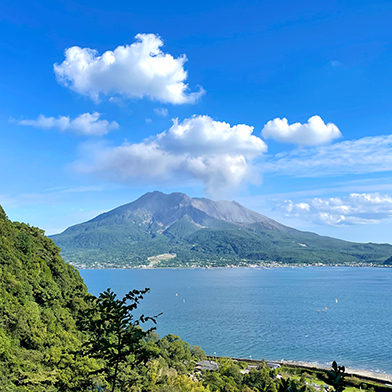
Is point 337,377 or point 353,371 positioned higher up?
point 337,377

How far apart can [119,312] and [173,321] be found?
56.3 metres

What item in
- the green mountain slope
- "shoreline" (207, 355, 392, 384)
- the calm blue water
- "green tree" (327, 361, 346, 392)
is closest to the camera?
"green tree" (327, 361, 346, 392)

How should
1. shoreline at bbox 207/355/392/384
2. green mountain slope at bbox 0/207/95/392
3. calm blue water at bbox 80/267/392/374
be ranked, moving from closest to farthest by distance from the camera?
green mountain slope at bbox 0/207/95/392 → shoreline at bbox 207/355/392/384 → calm blue water at bbox 80/267/392/374

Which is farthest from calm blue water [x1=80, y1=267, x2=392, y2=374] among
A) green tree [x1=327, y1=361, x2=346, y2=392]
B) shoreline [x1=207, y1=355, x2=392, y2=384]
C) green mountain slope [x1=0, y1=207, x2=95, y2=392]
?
green tree [x1=327, y1=361, x2=346, y2=392]

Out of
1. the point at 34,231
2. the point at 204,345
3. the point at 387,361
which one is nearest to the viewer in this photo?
the point at 34,231

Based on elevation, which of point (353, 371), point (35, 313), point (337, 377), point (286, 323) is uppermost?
point (337, 377)

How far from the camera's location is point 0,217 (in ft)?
87.0

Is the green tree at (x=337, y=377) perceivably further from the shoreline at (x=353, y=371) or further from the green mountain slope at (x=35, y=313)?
the shoreline at (x=353, y=371)

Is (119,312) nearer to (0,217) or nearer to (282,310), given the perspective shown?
(0,217)

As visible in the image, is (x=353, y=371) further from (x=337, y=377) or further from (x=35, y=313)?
(x=337, y=377)

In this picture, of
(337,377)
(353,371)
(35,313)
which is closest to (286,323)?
(353,371)

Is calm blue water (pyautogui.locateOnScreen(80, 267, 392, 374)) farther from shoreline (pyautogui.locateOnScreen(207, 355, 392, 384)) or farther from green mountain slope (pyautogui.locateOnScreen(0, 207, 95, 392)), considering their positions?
green mountain slope (pyautogui.locateOnScreen(0, 207, 95, 392))

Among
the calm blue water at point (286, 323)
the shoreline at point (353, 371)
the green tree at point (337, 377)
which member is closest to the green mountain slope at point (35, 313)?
the green tree at point (337, 377)

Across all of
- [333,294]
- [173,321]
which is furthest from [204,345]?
[333,294]
